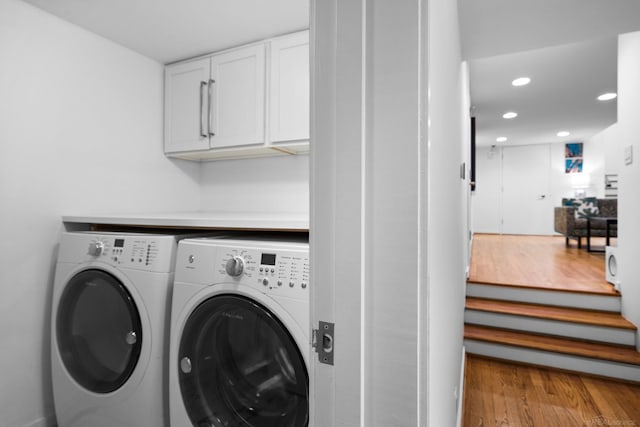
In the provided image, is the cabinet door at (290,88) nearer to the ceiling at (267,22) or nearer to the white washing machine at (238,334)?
the ceiling at (267,22)

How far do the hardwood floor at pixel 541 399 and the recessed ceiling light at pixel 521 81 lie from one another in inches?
117

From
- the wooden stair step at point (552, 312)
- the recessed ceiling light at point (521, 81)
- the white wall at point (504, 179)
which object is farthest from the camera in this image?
the white wall at point (504, 179)

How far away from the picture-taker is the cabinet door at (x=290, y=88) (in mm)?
1840

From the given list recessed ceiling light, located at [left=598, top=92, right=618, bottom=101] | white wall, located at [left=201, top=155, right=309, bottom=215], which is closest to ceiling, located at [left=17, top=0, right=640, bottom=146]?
white wall, located at [left=201, top=155, right=309, bottom=215]

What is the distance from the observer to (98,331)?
57.4 inches

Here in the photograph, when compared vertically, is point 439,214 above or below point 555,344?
above

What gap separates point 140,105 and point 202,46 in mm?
556

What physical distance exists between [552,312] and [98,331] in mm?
3327

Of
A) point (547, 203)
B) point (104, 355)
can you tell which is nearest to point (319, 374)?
point (104, 355)

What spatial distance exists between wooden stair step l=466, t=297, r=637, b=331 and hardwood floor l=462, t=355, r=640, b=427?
44 centimetres

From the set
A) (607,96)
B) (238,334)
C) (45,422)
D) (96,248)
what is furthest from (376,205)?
(607,96)

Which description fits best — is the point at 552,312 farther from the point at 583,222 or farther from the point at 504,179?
the point at 504,179

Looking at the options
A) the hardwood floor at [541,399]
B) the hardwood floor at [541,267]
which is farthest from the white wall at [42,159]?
the hardwood floor at [541,267]

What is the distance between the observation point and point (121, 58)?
2.03 metres
